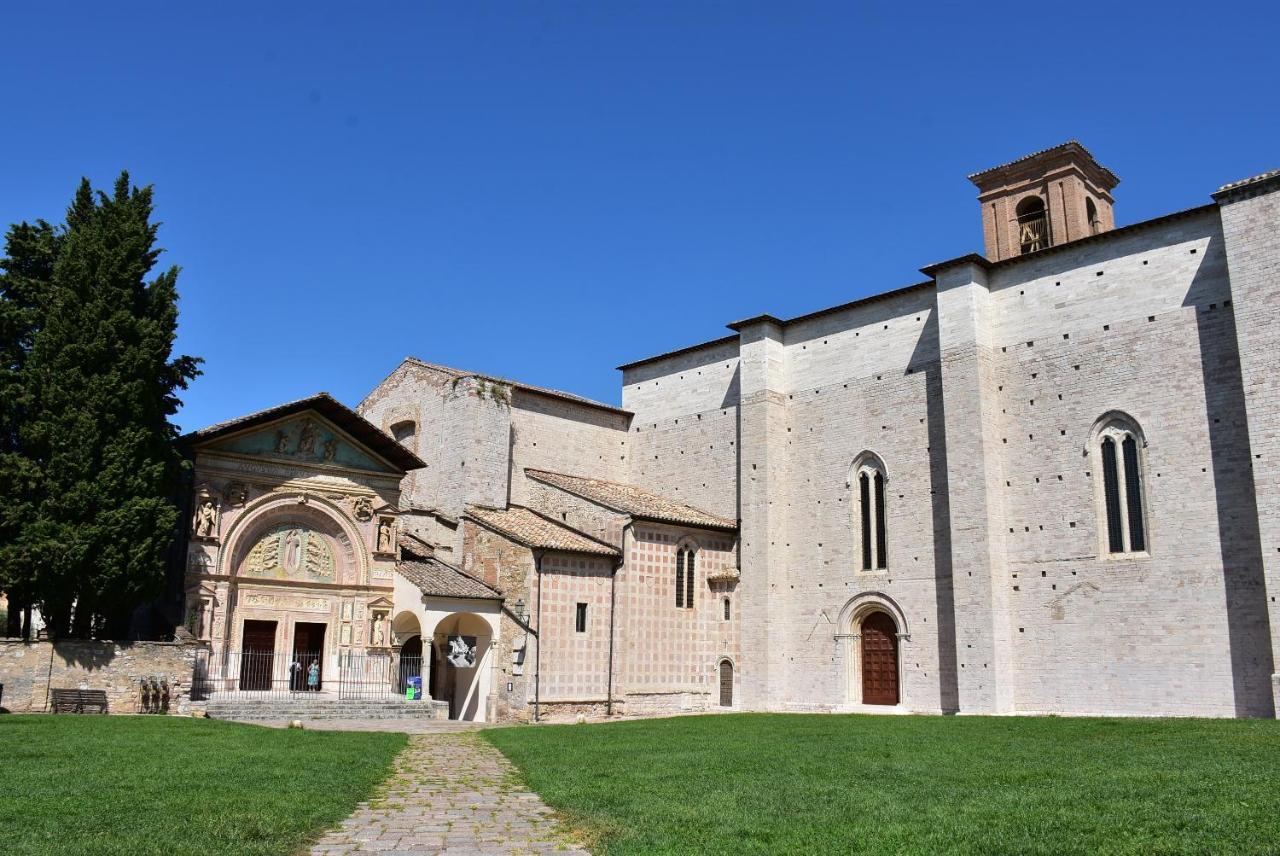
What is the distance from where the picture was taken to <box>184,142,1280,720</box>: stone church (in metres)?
22.2

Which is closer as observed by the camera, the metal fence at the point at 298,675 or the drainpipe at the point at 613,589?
Result: the metal fence at the point at 298,675

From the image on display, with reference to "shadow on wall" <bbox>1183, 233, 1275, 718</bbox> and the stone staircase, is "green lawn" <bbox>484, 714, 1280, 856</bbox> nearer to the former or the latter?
"shadow on wall" <bbox>1183, 233, 1275, 718</bbox>

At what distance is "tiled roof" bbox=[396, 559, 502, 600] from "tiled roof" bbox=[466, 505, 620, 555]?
58.5 inches

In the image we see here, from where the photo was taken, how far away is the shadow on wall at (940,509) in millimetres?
25172

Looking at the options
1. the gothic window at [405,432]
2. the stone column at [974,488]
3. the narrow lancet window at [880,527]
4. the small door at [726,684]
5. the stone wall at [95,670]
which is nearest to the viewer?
the stone wall at [95,670]

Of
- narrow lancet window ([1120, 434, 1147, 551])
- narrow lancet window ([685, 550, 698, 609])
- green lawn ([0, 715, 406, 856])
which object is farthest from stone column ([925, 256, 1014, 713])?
green lawn ([0, 715, 406, 856])

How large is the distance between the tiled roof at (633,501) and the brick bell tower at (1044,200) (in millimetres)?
11821

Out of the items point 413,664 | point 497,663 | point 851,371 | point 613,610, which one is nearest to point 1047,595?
point 851,371

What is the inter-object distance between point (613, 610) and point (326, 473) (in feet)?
27.3

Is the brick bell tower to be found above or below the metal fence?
above

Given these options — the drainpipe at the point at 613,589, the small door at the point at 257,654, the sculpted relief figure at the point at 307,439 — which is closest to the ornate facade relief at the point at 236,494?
the sculpted relief figure at the point at 307,439

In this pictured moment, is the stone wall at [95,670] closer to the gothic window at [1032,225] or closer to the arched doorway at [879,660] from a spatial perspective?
the arched doorway at [879,660]

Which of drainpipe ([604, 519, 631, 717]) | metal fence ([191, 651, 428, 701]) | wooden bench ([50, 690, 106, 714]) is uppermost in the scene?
drainpipe ([604, 519, 631, 717])

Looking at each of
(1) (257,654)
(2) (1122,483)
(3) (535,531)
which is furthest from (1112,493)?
(1) (257,654)
